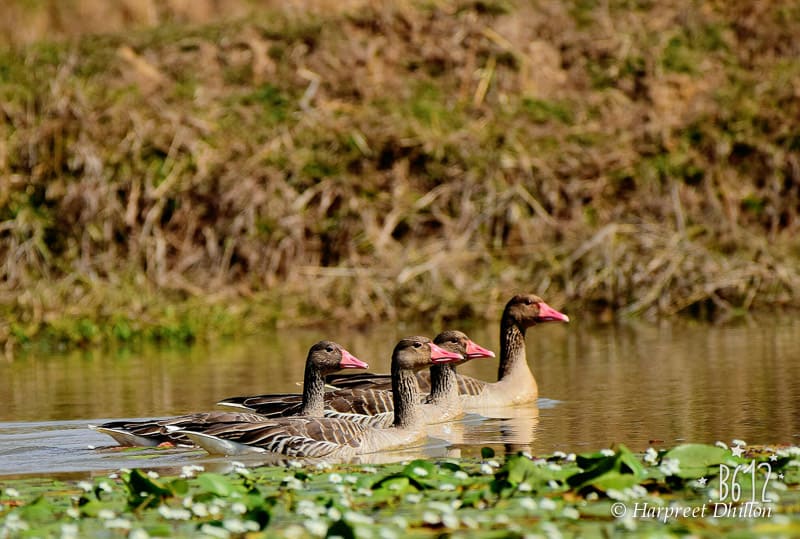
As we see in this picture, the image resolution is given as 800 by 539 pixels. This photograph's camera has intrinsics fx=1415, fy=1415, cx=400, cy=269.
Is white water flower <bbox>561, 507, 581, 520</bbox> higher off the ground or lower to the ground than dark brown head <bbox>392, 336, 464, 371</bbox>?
lower

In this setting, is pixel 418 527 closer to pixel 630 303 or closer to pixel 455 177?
pixel 630 303

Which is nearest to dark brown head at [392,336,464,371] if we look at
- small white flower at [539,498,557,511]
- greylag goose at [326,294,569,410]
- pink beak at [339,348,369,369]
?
pink beak at [339,348,369,369]

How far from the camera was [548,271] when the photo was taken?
2245 centimetres

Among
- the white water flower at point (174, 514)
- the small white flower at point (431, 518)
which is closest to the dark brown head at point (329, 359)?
the white water flower at point (174, 514)

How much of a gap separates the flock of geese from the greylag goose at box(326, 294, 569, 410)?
0.01 meters

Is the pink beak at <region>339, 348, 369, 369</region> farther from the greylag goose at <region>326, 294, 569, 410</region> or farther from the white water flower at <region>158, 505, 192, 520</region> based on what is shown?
the white water flower at <region>158, 505, 192, 520</region>

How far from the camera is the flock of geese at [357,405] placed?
11.0 meters

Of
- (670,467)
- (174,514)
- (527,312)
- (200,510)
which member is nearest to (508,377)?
(527,312)

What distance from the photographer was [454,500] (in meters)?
8.31

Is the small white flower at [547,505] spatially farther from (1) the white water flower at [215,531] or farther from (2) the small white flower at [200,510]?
(2) the small white flower at [200,510]

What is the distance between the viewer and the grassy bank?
21969mm

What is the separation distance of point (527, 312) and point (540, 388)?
883mm

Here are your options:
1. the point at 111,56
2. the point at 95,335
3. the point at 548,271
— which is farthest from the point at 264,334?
the point at 111,56

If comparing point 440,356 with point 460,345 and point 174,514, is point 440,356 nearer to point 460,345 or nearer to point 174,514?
point 460,345
